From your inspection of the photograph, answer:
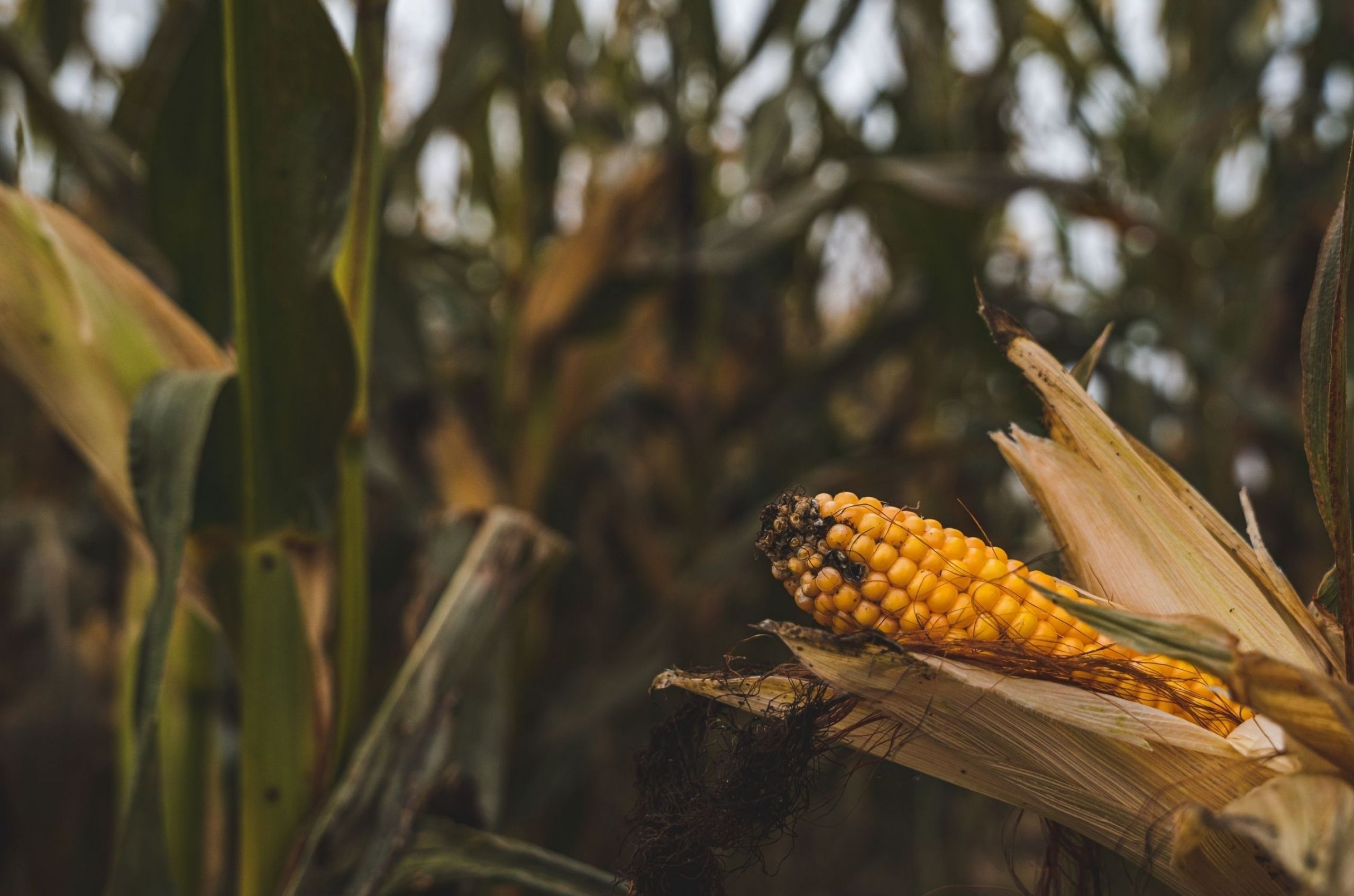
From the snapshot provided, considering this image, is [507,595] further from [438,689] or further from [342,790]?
[342,790]

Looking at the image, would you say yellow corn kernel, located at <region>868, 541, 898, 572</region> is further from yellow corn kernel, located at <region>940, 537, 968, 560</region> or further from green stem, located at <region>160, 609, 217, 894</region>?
green stem, located at <region>160, 609, 217, 894</region>

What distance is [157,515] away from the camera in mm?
707

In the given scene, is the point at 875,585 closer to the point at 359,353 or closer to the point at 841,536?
the point at 841,536

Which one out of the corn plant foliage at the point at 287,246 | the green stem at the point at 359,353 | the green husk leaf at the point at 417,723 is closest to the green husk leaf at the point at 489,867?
the green husk leaf at the point at 417,723

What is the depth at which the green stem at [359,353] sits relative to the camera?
836 millimetres

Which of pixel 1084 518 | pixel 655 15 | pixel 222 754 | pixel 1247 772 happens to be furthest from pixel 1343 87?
pixel 222 754

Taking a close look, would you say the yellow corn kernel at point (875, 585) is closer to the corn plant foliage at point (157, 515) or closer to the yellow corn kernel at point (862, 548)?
the yellow corn kernel at point (862, 548)

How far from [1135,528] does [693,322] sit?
119 centimetres

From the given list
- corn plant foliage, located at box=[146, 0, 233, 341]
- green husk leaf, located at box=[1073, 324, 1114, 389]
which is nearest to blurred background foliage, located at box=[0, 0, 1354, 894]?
corn plant foliage, located at box=[146, 0, 233, 341]

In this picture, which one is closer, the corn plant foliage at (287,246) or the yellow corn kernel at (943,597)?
the yellow corn kernel at (943,597)

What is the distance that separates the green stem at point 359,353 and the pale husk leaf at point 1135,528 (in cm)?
55

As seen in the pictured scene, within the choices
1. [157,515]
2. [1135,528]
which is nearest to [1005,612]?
[1135,528]

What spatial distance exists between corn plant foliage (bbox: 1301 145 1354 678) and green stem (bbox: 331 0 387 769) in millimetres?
692

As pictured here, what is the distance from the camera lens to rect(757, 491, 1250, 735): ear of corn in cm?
52
